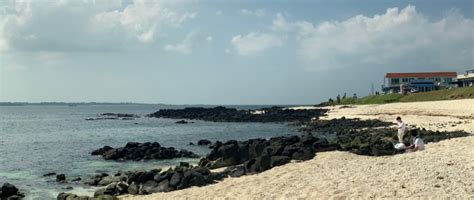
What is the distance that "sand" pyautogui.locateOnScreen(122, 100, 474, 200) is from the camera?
12.5 metres

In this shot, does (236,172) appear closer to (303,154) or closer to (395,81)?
(303,154)

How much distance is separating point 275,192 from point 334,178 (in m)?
1.91

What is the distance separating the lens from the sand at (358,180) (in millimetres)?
12523

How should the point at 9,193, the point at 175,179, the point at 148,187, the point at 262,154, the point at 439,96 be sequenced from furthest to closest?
the point at 439,96 < the point at 262,154 < the point at 9,193 < the point at 148,187 < the point at 175,179

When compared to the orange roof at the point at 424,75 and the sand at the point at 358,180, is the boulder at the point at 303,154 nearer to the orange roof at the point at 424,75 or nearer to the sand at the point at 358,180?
the sand at the point at 358,180

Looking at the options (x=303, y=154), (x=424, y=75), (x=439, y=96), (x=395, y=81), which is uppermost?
(x=424, y=75)


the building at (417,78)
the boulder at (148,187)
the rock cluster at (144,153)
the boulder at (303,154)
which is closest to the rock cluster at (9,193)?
the boulder at (148,187)

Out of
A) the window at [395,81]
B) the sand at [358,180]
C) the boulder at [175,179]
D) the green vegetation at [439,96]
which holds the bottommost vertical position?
the boulder at [175,179]

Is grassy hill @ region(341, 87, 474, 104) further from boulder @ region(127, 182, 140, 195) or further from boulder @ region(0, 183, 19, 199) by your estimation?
boulder @ region(0, 183, 19, 199)

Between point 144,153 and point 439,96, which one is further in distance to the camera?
point 439,96

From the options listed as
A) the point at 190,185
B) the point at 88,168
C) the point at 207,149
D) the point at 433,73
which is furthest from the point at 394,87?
the point at 190,185

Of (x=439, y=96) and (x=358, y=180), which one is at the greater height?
(x=439, y=96)

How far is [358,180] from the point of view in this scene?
14.0 m

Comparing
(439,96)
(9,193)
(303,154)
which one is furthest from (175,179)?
(439,96)
